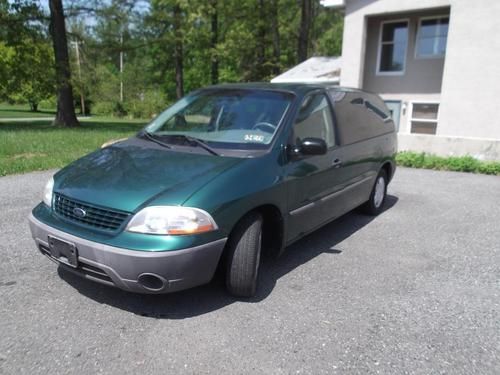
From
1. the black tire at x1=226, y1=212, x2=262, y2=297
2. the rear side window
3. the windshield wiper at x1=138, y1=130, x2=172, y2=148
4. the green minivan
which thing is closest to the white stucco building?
the rear side window

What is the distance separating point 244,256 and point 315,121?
174 centimetres

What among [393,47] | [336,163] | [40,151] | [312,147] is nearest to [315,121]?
[336,163]

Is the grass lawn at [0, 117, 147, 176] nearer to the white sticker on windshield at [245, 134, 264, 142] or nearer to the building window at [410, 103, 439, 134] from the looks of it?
the white sticker on windshield at [245, 134, 264, 142]

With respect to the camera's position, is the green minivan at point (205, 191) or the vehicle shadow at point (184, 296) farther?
the vehicle shadow at point (184, 296)

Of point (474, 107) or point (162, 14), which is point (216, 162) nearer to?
point (474, 107)

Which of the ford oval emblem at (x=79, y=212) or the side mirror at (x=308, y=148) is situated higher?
the side mirror at (x=308, y=148)

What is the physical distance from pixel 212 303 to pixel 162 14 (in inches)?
1106

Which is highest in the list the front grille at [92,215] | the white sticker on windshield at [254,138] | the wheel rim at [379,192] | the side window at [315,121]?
the side window at [315,121]

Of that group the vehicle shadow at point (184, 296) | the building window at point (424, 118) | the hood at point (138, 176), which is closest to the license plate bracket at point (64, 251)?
A: the hood at point (138, 176)

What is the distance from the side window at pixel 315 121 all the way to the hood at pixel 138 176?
35.1 inches

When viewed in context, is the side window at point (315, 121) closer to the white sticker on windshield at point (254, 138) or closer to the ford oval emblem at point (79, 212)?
the white sticker on windshield at point (254, 138)

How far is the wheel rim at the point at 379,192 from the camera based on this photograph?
599cm

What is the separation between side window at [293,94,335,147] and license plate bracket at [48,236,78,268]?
208cm

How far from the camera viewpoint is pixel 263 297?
3.51m
